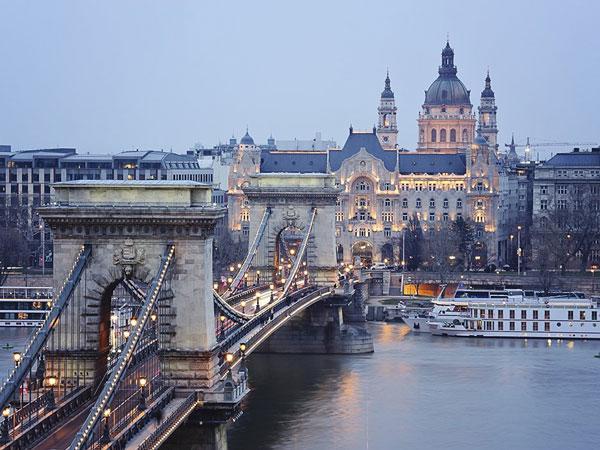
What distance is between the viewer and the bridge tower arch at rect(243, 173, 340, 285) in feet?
230

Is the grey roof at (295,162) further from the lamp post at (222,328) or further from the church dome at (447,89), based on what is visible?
the lamp post at (222,328)

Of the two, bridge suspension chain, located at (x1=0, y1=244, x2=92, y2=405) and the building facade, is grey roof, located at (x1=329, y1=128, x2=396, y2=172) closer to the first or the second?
the building facade

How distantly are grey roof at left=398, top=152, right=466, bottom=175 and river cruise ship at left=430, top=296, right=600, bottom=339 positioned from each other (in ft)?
122

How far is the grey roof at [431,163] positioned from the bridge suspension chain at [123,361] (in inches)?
3065

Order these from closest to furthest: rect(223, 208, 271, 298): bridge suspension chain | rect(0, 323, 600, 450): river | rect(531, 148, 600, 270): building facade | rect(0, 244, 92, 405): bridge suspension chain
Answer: rect(0, 244, 92, 405): bridge suspension chain < rect(0, 323, 600, 450): river < rect(223, 208, 271, 298): bridge suspension chain < rect(531, 148, 600, 270): building facade

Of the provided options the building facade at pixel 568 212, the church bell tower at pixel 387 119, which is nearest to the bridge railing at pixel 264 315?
the building facade at pixel 568 212

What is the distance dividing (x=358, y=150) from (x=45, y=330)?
268 feet

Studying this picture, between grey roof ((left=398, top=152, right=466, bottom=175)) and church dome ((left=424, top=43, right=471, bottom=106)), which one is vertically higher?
church dome ((left=424, top=43, right=471, bottom=106))

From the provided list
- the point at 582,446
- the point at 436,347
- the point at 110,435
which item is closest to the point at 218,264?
the point at 436,347

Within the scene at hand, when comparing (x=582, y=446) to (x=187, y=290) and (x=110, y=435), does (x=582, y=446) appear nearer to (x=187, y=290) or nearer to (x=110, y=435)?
(x=187, y=290)

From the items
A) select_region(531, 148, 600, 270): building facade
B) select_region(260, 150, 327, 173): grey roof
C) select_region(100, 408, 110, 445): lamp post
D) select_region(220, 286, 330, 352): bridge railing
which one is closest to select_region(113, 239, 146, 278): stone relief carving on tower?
select_region(220, 286, 330, 352): bridge railing

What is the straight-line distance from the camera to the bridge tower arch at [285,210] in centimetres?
7006

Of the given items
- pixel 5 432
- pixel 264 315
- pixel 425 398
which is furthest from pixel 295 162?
pixel 5 432

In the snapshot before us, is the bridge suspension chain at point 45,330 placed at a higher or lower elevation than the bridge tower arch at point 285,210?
lower
